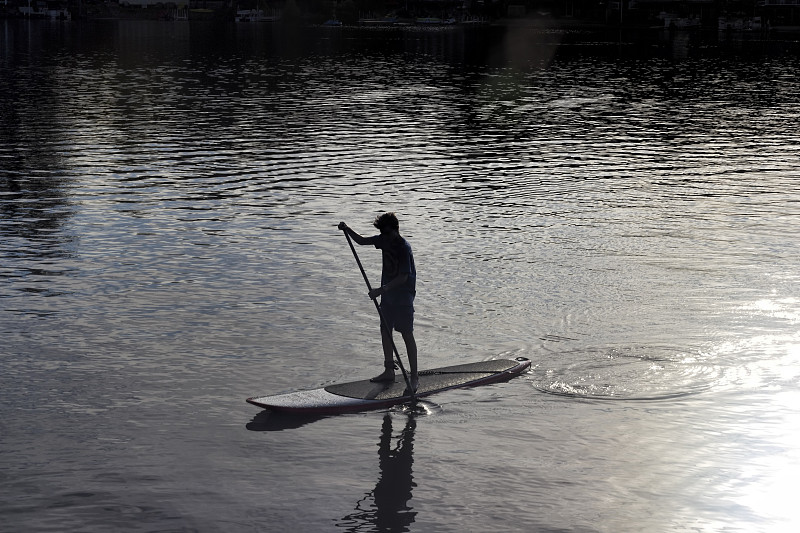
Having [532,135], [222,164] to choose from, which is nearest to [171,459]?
[222,164]

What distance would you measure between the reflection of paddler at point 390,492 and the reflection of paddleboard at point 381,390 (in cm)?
53

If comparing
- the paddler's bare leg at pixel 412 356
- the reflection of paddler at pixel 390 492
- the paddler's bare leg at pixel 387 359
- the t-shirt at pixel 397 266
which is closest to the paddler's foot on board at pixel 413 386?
the paddler's bare leg at pixel 412 356

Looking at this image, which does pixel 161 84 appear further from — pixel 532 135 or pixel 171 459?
pixel 171 459

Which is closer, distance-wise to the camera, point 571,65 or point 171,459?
point 171,459

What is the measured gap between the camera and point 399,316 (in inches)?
589

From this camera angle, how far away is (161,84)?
82812 millimetres

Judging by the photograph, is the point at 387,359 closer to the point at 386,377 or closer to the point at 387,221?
the point at 386,377

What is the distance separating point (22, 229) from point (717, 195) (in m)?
20.2

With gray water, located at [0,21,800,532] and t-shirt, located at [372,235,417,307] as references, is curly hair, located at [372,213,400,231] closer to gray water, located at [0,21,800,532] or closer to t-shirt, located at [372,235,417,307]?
t-shirt, located at [372,235,417,307]

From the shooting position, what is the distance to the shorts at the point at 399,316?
1491 centimetres

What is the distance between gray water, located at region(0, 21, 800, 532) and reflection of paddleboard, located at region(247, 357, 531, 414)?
197 mm

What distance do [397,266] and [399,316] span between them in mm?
726

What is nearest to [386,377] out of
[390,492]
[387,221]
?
[387,221]

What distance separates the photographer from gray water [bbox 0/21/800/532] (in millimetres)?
12391
